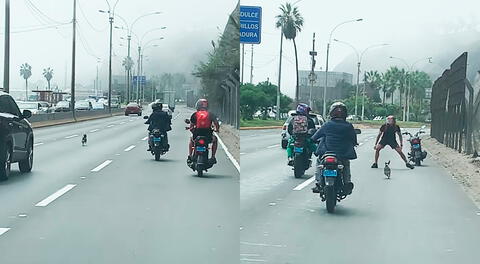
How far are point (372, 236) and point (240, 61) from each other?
8.89ft

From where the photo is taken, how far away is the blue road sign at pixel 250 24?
5922mm

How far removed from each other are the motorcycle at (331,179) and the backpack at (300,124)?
566 mm

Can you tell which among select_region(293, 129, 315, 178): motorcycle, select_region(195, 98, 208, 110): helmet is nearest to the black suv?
select_region(195, 98, 208, 110): helmet

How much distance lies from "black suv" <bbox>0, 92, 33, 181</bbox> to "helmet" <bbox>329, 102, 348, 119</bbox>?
16.0 feet

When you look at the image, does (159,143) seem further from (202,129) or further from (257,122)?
(257,122)

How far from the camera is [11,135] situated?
439 inches

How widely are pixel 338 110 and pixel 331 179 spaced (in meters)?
1.05

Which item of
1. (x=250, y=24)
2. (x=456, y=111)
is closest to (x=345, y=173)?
(x=250, y=24)

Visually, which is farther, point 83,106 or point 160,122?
point 83,106

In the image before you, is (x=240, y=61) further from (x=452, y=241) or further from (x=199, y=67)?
(x=452, y=241)

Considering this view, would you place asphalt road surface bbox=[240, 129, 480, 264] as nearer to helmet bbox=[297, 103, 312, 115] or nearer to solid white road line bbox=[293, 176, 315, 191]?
solid white road line bbox=[293, 176, 315, 191]

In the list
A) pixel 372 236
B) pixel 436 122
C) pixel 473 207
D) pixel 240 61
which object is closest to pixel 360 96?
pixel 372 236

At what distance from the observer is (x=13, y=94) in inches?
458

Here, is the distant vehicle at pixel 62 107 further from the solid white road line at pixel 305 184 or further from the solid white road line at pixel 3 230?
the solid white road line at pixel 3 230
